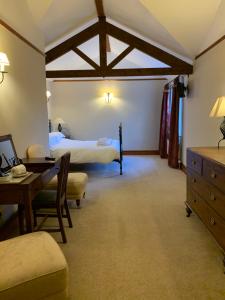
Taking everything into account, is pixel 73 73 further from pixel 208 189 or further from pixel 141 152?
pixel 141 152

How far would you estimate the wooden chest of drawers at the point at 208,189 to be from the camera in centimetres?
233

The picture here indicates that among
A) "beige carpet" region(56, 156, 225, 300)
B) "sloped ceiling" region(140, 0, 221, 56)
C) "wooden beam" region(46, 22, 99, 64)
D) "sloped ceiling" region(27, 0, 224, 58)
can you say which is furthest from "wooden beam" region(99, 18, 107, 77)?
"beige carpet" region(56, 156, 225, 300)

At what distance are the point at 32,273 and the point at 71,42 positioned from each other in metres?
4.84

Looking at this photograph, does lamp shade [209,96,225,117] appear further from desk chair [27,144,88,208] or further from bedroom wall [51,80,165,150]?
bedroom wall [51,80,165,150]

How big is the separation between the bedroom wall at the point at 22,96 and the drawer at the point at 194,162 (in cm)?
224

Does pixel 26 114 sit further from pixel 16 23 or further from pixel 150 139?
pixel 150 139

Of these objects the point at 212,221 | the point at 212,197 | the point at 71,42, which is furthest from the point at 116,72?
the point at 212,221

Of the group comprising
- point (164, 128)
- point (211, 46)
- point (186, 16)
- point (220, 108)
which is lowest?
point (164, 128)

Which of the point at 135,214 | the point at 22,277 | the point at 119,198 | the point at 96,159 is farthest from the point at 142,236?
the point at 96,159

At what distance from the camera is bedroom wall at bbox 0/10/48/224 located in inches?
124

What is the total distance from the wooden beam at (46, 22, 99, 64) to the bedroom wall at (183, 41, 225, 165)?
216 centimetres

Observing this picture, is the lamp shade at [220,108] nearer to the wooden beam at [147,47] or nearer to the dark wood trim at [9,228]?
the wooden beam at [147,47]

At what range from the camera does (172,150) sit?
6.50 m

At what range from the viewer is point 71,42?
539 cm
